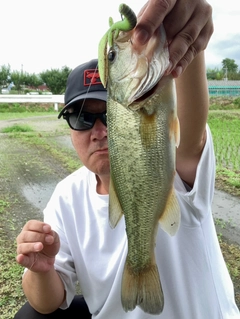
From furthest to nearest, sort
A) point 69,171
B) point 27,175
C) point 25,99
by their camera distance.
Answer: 1. point 25,99
2. point 69,171
3. point 27,175

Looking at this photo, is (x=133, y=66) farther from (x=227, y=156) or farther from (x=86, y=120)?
(x=227, y=156)

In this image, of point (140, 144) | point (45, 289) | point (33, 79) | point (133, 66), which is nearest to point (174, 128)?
point (140, 144)

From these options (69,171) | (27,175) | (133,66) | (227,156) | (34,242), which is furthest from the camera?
(227,156)

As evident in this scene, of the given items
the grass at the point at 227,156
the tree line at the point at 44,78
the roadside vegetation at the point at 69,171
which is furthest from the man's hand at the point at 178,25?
the tree line at the point at 44,78

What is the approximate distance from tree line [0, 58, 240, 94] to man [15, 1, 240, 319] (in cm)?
3768

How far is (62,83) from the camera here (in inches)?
1693

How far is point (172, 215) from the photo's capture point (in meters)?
1.47

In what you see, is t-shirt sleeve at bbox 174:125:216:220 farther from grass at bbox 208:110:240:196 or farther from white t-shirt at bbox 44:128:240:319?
grass at bbox 208:110:240:196

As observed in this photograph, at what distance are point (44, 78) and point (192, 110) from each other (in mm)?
47409

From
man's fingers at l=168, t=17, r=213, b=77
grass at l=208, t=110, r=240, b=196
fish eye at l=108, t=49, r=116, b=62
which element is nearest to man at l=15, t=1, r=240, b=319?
man's fingers at l=168, t=17, r=213, b=77

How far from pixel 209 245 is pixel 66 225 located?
2.82 feet

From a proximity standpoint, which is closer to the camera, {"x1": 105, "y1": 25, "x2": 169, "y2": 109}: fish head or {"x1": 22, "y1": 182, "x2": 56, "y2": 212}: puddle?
{"x1": 105, "y1": 25, "x2": 169, "y2": 109}: fish head

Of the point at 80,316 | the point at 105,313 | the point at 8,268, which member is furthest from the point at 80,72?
the point at 8,268

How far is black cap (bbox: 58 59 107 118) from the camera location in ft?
7.06
